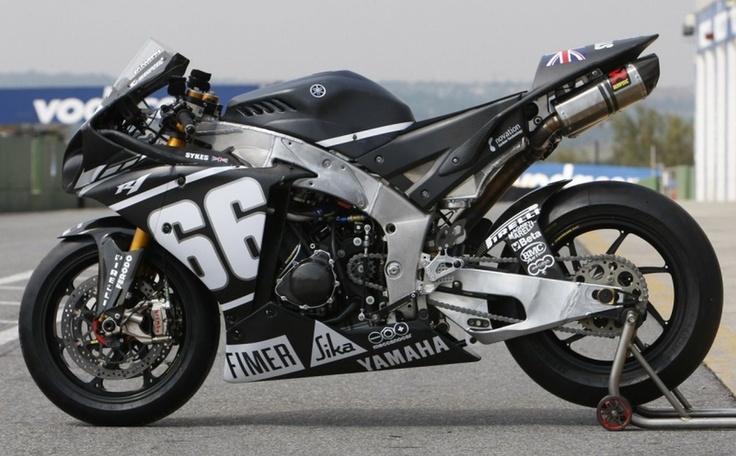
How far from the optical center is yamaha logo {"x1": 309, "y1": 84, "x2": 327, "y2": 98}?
550 centimetres

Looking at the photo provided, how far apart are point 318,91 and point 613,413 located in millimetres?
1627

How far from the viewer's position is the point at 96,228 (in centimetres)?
572

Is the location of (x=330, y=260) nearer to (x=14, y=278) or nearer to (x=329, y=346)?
(x=329, y=346)

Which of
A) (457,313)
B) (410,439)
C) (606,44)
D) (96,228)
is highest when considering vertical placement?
(606,44)

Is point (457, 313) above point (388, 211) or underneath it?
underneath

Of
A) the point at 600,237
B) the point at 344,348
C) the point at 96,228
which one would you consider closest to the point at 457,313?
the point at 344,348

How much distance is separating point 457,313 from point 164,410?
119cm

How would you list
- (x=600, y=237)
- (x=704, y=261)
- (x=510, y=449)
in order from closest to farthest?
1. (x=510, y=449)
2. (x=704, y=261)
3. (x=600, y=237)

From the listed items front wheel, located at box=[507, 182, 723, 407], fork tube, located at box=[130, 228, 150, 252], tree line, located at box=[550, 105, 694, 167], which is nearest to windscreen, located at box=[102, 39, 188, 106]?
fork tube, located at box=[130, 228, 150, 252]

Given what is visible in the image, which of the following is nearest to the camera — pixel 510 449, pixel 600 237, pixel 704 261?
pixel 510 449

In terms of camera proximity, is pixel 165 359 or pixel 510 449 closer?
pixel 510 449

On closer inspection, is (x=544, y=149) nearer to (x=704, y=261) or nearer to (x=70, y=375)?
(x=704, y=261)

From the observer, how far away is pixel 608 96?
17.6 feet

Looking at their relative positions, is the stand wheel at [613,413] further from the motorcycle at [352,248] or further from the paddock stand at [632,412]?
the motorcycle at [352,248]
